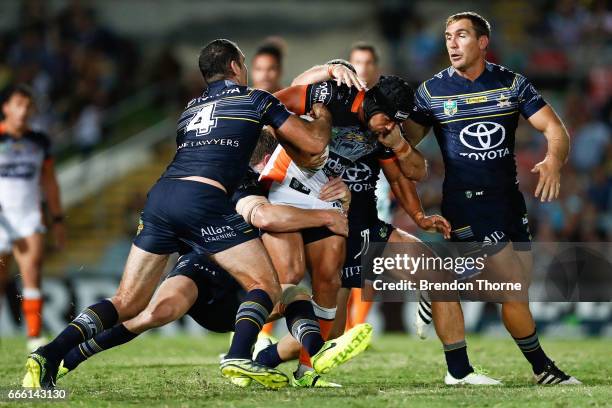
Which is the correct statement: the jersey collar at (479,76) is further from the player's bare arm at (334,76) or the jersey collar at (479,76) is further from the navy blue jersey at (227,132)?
the navy blue jersey at (227,132)

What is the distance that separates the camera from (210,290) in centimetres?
847

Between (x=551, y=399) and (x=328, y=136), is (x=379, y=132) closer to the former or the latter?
(x=328, y=136)

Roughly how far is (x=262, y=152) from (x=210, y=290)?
1155mm

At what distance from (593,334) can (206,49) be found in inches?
372

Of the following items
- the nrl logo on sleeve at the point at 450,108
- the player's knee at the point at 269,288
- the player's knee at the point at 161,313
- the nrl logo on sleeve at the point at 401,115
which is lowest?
the player's knee at the point at 161,313

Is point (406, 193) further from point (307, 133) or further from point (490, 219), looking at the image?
point (307, 133)

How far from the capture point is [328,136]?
7543mm

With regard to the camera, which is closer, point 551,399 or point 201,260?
point 551,399

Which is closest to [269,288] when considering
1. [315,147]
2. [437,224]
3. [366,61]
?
[315,147]

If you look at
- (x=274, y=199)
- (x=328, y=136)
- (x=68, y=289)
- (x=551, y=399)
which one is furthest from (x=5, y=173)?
(x=551, y=399)

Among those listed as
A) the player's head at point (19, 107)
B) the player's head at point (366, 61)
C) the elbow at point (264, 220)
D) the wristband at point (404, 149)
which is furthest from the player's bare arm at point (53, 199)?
the wristband at point (404, 149)

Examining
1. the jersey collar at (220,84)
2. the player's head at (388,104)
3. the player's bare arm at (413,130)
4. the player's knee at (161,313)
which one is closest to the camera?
the jersey collar at (220,84)

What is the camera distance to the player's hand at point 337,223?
313 inches

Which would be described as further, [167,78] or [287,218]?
[167,78]
